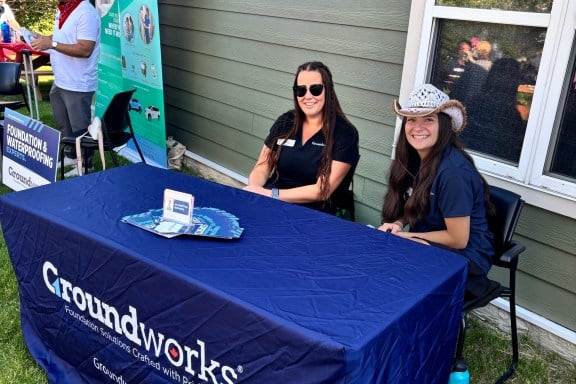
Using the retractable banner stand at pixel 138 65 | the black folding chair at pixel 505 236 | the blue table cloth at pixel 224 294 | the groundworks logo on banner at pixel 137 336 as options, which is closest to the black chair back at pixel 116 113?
the retractable banner stand at pixel 138 65

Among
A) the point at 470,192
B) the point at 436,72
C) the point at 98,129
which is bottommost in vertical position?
the point at 98,129

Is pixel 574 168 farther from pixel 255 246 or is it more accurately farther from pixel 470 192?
pixel 255 246

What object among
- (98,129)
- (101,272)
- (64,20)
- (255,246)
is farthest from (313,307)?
(64,20)

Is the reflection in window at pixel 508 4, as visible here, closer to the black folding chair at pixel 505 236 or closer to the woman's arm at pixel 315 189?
the black folding chair at pixel 505 236

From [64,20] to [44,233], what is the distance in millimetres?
2671

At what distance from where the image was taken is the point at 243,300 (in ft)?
4.21

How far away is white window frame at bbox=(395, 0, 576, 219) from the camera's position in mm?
2100

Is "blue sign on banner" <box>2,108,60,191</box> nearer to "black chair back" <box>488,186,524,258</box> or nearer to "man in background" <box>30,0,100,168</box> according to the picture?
"man in background" <box>30,0,100,168</box>

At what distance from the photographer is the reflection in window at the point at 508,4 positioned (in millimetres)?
2158

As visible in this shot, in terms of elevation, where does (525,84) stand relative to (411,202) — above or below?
above

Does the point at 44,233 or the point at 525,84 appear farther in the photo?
the point at 525,84

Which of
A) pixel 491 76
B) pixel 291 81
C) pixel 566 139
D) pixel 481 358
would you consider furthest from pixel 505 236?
pixel 291 81

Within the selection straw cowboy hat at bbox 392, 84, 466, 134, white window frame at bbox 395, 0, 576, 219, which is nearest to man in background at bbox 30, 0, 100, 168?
white window frame at bbox 395, 0, 576, 219

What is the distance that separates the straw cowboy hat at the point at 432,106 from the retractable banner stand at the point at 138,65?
2967mm
